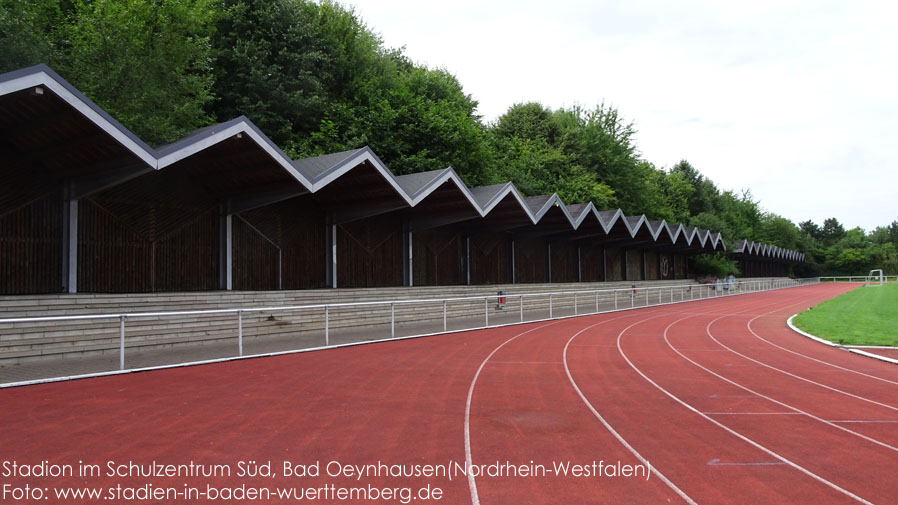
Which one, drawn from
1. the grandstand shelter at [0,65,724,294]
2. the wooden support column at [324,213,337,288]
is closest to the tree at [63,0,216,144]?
the grandstand shelter at [0,65,724,294]

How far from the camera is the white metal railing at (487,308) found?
1052 centimetres

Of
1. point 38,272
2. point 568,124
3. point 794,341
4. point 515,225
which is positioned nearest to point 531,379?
point 794,341

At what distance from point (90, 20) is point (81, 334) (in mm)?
15094

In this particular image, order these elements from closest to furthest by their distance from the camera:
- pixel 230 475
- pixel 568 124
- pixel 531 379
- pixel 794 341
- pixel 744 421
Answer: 1. pixel 230 475
2. pixel 744 421
3. pixel 531 379
4. pixel 794 341
5. pixel 568 124

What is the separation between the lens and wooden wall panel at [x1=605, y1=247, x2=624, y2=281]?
39250 millimetres

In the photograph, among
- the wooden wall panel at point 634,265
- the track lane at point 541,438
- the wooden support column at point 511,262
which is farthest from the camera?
the wooden wall panel at point 634,265

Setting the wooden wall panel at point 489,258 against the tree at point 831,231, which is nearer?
the wooden wall panel at point 489,258

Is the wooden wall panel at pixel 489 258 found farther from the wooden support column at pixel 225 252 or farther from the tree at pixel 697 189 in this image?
the tree at pixel 697 189

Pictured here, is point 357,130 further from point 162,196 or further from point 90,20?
point 162,196

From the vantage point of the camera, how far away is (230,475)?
466 centimetres

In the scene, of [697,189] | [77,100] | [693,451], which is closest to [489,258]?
[77,100]

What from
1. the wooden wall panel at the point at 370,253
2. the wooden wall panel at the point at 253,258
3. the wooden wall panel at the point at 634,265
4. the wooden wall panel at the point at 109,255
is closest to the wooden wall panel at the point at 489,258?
the wooden wall panel at the point at 370,253

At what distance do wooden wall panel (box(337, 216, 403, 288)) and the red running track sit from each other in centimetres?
940

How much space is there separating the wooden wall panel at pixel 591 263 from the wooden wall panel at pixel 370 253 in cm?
1701
